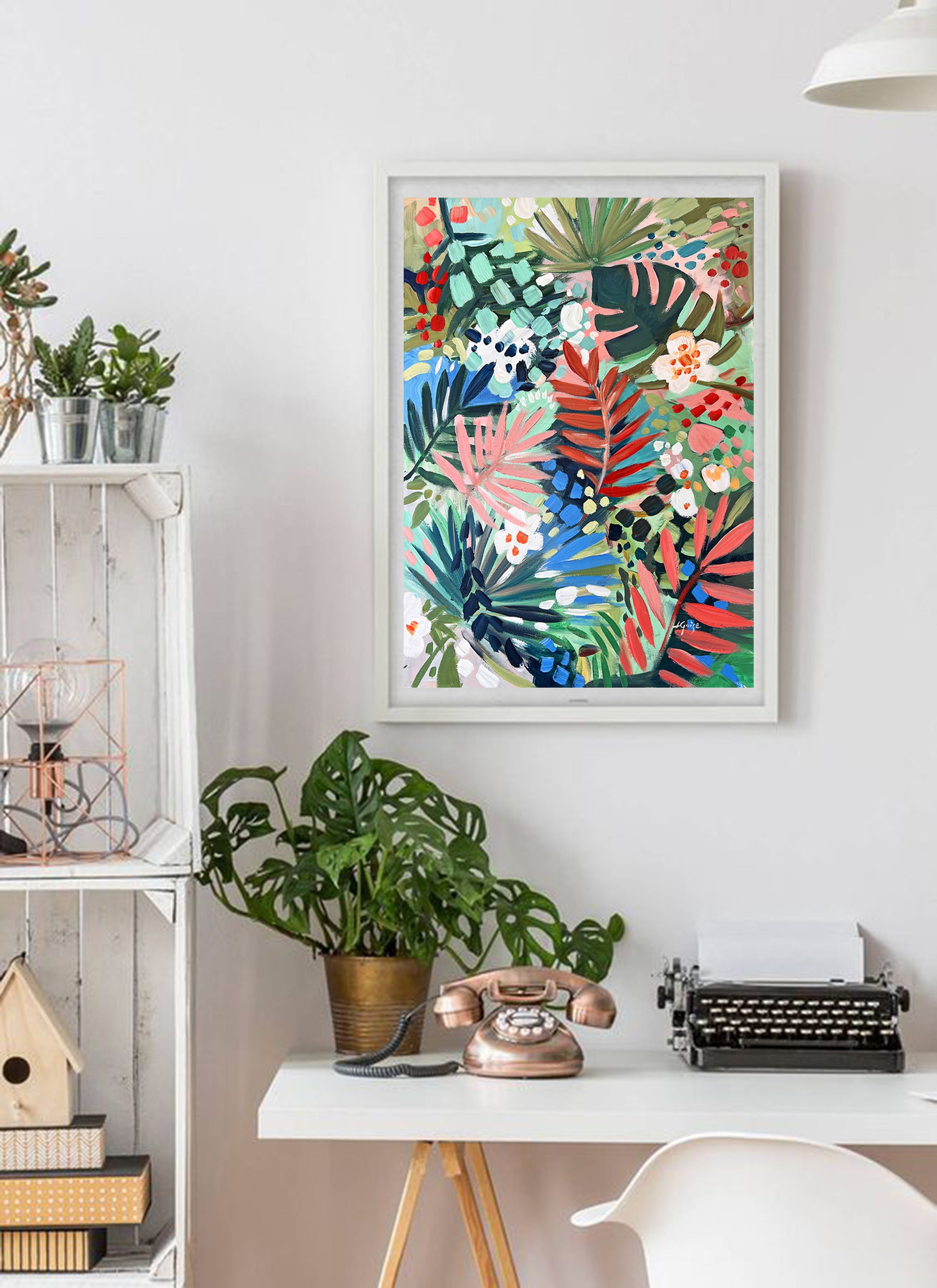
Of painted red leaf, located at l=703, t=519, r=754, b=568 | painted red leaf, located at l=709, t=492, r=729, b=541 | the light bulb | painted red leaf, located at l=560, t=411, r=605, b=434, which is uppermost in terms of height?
painted red leaf, located at l=560, t=411, r=605, b=434

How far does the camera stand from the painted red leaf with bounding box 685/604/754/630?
2.50 m

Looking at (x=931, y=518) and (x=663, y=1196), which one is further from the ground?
(x=931, y=518)

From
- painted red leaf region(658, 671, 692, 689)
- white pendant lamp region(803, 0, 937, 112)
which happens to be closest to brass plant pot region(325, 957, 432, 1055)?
painted red leaf region(658, 671, 692, 689)

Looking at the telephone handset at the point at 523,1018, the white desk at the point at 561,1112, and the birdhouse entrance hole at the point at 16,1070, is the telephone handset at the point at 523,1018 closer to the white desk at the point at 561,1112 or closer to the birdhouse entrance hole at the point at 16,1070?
the white desk at the point at 561,1112

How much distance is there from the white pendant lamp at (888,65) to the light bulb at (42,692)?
125 cm

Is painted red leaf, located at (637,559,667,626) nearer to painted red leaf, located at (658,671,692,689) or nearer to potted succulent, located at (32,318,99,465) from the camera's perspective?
painted red leaf, located at (658,671,692,689)

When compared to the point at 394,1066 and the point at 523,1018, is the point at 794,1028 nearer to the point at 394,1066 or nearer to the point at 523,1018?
the point at 523,1018

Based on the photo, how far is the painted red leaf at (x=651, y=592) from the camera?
98.8 inches

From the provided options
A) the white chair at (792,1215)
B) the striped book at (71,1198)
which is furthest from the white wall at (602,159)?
the white chair at (792,1215)

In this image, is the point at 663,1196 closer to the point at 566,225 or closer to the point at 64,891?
the point at 64,891

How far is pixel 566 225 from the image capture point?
251cm

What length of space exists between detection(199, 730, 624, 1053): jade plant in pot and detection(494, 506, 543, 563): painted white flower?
36 centimetres

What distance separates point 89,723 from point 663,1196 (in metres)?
1.16

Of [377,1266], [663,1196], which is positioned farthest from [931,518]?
[377,1266]
